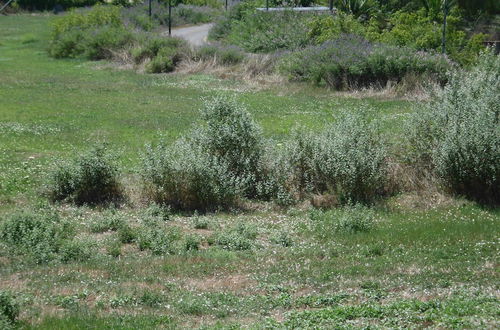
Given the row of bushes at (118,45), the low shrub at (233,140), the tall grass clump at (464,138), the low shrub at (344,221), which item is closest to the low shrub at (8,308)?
the low shrub at (344,221)

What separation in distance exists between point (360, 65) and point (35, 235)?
66.6 ft

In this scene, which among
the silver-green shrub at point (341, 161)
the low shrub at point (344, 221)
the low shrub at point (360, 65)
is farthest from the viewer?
the low shrub at point (360, 65)

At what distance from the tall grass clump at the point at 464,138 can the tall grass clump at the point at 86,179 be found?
6.33m

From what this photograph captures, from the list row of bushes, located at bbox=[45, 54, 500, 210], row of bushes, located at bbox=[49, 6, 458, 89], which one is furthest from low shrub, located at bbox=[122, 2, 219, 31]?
row of bushes, located at bbox=[45, 54, 500, 210]

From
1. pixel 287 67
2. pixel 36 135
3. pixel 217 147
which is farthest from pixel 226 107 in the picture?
pixel 287 67

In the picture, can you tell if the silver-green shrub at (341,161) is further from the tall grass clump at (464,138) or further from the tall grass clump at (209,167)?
the tall grass clump at (464,138)

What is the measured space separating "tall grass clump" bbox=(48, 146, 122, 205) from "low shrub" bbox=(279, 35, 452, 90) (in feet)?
54.6

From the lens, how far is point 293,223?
13703mm

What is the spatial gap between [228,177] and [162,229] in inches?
99.3

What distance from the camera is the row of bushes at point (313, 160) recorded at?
14.7 metres

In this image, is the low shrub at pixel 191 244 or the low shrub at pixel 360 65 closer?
the low shrub at pixel 191 244

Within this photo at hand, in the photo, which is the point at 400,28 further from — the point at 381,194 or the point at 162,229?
the point at 162,229

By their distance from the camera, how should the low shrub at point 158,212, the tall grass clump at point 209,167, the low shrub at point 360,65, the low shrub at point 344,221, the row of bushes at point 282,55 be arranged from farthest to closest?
the row of bushes at point 282,55
the low shrub at point 360,65
the tall grass clump at point 209,167
the low shrub at point 158,212
the low shrub at point 344,221

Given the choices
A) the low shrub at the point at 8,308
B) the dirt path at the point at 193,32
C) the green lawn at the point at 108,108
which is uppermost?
the low shrub at the point at 8,308
